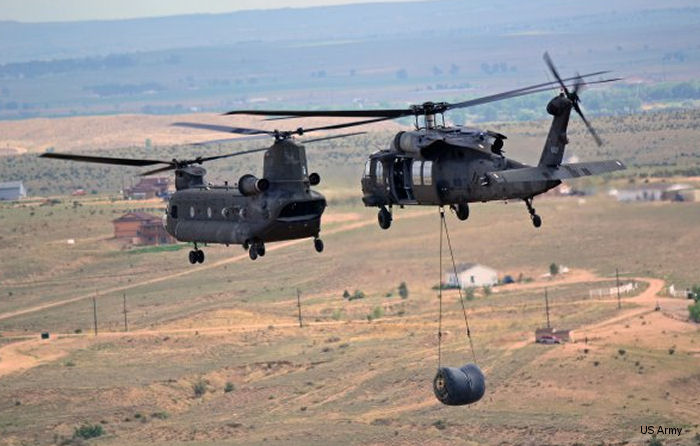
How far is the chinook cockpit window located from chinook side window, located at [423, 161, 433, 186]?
6.41 metres

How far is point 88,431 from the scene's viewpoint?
15975cm

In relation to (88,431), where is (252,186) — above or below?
above

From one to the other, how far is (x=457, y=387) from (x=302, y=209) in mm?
15916

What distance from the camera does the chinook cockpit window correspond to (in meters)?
79.6

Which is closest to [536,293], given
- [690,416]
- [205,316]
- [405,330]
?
[405,330]

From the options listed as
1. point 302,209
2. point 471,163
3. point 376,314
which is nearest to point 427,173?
point 471,163

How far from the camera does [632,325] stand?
174125 mm

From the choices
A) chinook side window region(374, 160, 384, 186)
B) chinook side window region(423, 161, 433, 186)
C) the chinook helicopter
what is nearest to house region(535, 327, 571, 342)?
the chinook helicopter

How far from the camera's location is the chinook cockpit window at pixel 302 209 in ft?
261

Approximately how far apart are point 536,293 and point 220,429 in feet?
166

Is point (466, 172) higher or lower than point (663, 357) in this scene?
higher

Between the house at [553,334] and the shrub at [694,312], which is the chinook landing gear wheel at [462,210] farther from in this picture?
the shrub at [694,312]

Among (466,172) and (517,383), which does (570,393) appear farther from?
(466,172)

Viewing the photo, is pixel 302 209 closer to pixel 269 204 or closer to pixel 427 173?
pixel 269 204
